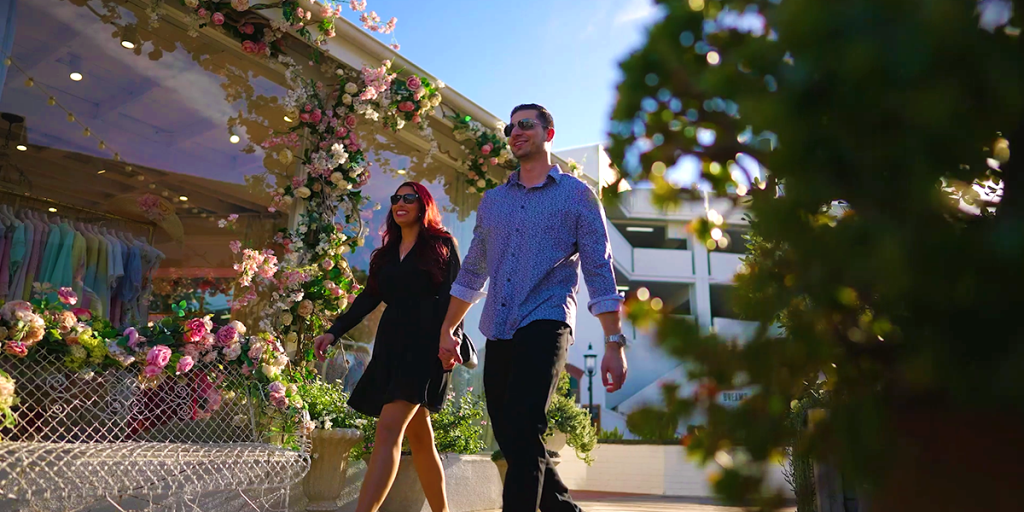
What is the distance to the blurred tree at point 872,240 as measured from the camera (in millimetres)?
622

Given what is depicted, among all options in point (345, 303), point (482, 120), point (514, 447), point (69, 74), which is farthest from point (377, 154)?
point (514, 447)

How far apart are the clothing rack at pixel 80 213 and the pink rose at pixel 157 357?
8.85ft

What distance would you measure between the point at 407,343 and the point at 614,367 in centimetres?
104

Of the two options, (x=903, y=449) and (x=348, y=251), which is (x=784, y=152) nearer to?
(x=903, y=449)

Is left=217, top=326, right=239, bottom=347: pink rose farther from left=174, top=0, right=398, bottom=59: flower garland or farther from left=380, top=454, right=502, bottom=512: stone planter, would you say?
left=174, top=0, right=398, bottom=59: flower garland

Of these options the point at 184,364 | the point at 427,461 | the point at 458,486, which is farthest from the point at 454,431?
the point at 184,364

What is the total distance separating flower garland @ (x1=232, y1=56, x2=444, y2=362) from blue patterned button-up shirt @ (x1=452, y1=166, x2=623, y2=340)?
2.38m

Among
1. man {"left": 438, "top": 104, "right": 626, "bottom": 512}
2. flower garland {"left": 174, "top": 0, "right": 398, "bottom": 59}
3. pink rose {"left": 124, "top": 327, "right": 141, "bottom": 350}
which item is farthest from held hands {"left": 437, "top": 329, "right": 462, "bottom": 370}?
flower garland {"left": 174, "top": 0, "right": 398, "bottom": 59}

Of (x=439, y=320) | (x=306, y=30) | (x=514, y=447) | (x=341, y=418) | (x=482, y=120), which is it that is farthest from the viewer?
(x=482, y=120)

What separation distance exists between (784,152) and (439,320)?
95.7 inches

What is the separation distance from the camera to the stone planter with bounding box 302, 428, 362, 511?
3.98 metres

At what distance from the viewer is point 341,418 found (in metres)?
4.23

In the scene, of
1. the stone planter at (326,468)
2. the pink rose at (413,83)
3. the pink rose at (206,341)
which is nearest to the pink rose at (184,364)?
the pink rose at (206,341)

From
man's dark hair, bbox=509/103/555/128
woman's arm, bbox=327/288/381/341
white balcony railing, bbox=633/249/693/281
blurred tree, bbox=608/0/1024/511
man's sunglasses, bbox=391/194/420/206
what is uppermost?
white balcony railing, bbox=633/249/693/281
